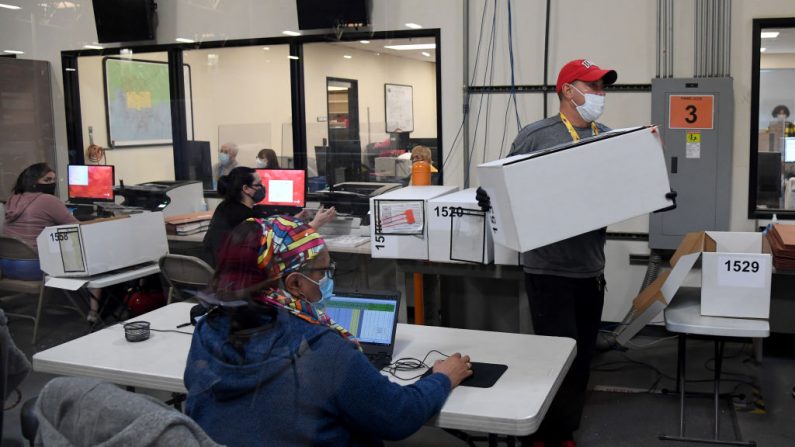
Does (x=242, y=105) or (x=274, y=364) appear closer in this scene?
(x=274, y=364)

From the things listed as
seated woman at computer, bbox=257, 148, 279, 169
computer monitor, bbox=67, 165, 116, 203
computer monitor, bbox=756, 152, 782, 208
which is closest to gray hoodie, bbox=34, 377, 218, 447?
computer monitor, bbox=756, 152, 782, 208

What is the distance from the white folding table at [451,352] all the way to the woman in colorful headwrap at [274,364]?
32cm

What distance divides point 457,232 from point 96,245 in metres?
2.17

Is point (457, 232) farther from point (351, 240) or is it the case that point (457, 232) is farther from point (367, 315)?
point (351, 240)

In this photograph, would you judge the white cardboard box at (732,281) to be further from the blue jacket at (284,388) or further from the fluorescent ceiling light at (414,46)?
the fluorescent ceiling light at (414,46)

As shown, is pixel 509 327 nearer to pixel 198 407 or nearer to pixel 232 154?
pixel 198 407

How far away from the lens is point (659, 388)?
13.2 feet

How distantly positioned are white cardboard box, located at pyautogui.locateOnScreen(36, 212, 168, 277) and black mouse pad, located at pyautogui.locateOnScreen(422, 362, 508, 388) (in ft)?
9.10

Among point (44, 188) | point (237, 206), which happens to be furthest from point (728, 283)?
point (44, 188)

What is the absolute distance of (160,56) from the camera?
6254mm

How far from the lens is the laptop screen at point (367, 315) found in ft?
8.23

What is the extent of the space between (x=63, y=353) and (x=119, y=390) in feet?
4.47

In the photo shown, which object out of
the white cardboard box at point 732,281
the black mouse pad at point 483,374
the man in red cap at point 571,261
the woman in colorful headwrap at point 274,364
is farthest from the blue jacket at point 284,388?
the white cardboard box at point 732,281

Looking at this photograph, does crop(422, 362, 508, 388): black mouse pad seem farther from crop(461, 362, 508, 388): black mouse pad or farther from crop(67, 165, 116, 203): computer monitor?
crop(67, 165, 116, 203): computer monitor
